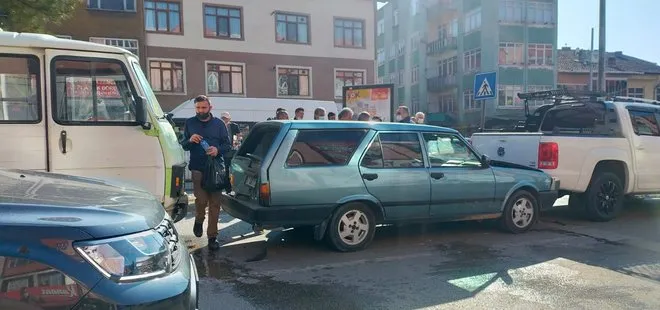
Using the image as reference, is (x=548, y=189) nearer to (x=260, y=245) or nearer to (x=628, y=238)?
(x=628, y=238)

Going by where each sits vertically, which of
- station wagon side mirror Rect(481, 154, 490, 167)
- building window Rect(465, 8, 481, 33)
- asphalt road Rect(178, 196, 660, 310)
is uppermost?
building window Rect(465, 8, 481, 33)

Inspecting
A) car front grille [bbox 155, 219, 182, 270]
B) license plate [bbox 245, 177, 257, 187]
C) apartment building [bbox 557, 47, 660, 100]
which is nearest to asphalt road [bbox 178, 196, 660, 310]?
license plate [bbox 245, 177, 257, 187]

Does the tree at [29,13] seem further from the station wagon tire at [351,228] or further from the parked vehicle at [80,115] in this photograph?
the station wagon tire at [351,228]

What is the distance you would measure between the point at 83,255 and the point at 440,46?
39.8 metres

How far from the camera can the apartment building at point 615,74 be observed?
3728cm

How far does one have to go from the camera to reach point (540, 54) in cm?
3475

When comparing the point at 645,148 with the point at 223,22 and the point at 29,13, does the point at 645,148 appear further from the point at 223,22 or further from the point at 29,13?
the point at 223,22

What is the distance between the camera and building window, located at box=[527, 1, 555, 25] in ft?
114

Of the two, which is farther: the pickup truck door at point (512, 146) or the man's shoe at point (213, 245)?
the pickup truck door at point (512, 146)

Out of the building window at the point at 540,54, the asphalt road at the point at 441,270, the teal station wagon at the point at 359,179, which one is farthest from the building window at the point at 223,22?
the teal station wagon at the point at 359,179

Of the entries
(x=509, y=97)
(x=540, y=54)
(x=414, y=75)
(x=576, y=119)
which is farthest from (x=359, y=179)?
(x=414, y=75)

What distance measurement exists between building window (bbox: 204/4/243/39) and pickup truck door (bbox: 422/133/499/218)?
2214 centimetres

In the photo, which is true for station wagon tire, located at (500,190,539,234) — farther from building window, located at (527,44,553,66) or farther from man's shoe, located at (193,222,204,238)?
building window, located at (527,44,553,66)

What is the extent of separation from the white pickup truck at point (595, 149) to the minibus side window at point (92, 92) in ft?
18.8
